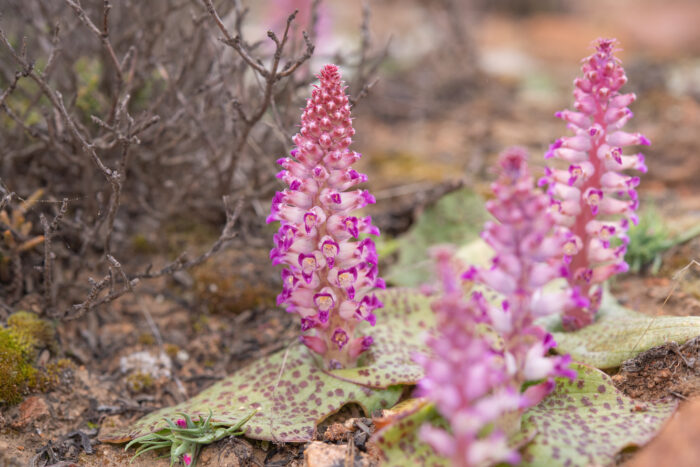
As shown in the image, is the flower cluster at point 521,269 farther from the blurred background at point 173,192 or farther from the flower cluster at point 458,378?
the blurred background at point 173,192

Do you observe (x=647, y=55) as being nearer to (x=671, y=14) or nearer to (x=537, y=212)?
(x=671, y=14)

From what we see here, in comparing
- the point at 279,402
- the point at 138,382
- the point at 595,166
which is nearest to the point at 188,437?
the point at 279,402

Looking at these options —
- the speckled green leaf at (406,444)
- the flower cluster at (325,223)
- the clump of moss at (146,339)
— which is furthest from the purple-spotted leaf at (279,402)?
the clump of moss at (146,339)

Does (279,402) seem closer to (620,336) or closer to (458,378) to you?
(458,378)

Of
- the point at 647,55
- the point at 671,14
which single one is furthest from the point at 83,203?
the point at 671,14

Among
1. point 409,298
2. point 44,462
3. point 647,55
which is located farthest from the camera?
point 647,55

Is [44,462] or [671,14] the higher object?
[671,14]
